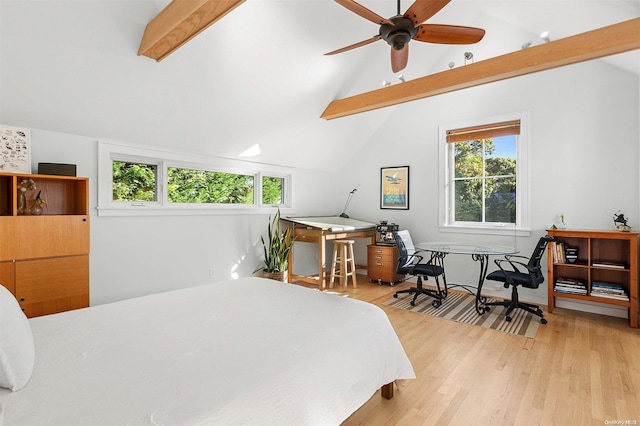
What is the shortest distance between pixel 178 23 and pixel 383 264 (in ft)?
12.9

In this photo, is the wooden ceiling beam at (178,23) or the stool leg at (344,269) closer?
the wooden ceiling beam at (178,23)

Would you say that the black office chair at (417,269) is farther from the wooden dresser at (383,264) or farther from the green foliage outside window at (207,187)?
the green foliage outside window at (207,187)

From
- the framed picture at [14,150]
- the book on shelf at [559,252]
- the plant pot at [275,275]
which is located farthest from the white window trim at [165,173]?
the book on shelf at [559,252]

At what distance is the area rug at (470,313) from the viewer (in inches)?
127

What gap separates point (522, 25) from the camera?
3.82 m

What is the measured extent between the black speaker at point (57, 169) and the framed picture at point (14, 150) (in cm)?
13

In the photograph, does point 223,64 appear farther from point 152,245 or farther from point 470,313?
point 470,313

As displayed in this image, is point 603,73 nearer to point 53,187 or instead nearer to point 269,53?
point 269,53

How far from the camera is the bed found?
1.05 metres

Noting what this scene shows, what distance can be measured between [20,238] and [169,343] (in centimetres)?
184

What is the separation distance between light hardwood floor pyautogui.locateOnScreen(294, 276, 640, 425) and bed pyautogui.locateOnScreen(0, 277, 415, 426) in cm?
26

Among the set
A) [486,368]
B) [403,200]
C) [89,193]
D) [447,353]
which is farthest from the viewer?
[403,200]

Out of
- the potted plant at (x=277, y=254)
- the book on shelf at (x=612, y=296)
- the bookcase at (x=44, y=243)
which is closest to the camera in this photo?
the bookcase at (x=44, y=243)

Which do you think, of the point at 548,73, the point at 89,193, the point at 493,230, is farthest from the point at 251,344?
the point at 548,73
